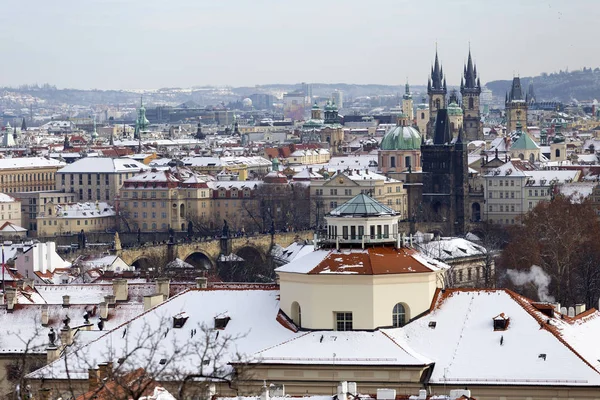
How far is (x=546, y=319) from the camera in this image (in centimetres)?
4738

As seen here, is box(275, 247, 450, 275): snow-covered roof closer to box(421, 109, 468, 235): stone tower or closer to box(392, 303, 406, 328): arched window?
box(392, 303, 406, 328): arched window

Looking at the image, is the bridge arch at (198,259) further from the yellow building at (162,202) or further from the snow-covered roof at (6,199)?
the snow-covered roof at (6,199)

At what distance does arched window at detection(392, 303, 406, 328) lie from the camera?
4894 cm

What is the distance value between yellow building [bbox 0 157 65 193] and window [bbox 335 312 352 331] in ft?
435

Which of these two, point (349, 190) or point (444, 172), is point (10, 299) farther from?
point (444, 172)

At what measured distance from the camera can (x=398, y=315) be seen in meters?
49.0

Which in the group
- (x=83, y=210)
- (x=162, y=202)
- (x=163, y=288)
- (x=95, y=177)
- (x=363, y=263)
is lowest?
(x=83, y=210)

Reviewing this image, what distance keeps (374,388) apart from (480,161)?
413 feet

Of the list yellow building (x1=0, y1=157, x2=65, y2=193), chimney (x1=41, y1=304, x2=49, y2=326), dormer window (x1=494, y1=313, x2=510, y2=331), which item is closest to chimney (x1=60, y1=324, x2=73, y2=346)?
chimney (x1=41, y1=304, x2=49, y2=326)

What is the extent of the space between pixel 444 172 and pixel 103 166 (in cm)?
3030

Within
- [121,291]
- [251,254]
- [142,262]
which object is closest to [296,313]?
[121,291]

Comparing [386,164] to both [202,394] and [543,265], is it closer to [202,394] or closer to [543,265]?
[543,265]

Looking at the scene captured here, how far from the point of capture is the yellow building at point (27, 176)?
181 meters

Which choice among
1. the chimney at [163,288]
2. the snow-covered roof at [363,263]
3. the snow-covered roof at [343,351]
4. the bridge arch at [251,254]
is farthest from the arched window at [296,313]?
the bridge arch at [251,254]
